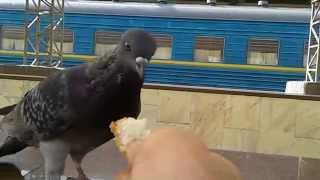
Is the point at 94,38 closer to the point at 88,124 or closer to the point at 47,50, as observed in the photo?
the point at 47,50

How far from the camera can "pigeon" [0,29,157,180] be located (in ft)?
3.11

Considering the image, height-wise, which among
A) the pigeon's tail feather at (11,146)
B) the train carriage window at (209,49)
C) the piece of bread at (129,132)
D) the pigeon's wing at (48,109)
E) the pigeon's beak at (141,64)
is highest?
the pigeon's beak at (141,64)

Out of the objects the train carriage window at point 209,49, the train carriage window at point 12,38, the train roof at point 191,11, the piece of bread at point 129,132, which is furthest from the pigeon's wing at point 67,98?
the train carriage window at point 12,38

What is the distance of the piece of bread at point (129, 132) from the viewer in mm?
549

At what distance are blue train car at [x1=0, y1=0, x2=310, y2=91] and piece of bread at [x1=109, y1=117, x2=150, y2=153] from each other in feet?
22.7

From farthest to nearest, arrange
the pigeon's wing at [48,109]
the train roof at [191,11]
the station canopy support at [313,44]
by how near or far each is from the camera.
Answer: the train roof at [191,11] < the station canopy support at [313,44] < the pigeon's wing at [48,109]

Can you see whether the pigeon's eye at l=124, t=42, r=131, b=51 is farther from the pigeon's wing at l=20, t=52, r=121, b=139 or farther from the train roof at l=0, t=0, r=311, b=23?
the train roof at l=0, t=0, r=311, b=23

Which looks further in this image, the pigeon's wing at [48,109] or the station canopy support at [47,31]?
the station canopy support at [47,31]

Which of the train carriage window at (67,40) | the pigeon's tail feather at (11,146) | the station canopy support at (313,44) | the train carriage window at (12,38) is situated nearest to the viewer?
the pigeon's tail feather at (11,146)

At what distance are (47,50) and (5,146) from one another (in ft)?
20.7

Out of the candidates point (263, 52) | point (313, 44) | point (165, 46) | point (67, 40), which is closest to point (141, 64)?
point (313, 44)

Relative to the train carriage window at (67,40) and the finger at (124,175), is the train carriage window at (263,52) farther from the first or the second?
the finger at (124,175)

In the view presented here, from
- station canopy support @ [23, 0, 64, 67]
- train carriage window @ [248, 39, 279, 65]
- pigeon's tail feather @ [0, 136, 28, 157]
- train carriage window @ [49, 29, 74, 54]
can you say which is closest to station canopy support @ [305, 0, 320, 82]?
train carriage window @ [248, 39, 279, 65]

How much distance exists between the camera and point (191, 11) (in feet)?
25.2
